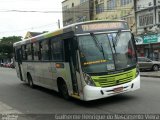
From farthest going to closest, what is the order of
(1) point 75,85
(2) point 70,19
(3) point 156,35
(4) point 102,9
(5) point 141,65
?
(2) point 70,19 < (4) point 102,9 < (3) point 156,35 < (5) point 141,65 < (1) point 75,85

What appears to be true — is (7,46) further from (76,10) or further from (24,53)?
(24,53)

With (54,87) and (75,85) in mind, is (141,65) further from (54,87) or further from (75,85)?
(75,85)

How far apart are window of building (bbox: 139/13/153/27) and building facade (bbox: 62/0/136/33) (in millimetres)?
1311

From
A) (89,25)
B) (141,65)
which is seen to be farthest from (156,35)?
(89,25)

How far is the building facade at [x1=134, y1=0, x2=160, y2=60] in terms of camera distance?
38.8m

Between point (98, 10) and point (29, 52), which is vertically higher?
point (98, 10)

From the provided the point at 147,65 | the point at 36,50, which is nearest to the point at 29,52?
the point at 36,50

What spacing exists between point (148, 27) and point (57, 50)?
29.2 metres

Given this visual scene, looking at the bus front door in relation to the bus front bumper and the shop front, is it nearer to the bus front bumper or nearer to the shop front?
the bus front bumper

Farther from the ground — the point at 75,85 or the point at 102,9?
the point at 102,9

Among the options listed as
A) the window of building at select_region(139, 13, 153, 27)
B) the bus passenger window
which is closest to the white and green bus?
the bus passenger window

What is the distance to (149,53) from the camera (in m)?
41.0

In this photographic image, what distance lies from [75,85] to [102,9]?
40065 mm

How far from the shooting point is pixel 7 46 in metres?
105
